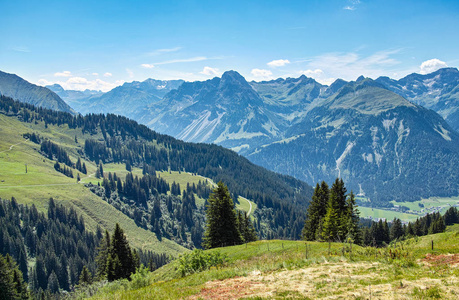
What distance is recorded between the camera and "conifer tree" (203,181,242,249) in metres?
58.3

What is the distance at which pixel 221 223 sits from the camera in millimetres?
58469

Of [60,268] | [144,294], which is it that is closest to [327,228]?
[144,294]

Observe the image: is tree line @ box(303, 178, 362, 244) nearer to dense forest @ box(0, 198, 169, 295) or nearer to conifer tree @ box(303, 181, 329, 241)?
conifer tree @ box(303, 181, 329, 241)

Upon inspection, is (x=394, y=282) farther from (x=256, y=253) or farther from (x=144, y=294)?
(x=256, y=253)

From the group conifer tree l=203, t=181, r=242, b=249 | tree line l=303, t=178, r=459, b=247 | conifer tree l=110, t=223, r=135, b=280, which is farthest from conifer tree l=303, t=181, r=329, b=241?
conifer tree l=110, t=223, r=135, b=280

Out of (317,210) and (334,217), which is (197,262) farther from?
(317,210)

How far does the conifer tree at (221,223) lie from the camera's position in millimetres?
58281

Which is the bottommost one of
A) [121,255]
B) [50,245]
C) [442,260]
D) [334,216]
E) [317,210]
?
[50,245]

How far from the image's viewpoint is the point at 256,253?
36094 millimetres

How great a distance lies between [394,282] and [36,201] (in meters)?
176

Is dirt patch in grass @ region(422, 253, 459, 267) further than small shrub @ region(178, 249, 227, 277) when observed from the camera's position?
No

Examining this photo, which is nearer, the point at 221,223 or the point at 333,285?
the point at 333,285

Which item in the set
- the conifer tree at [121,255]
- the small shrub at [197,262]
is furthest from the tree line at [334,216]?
the conifer tree at [121,255]

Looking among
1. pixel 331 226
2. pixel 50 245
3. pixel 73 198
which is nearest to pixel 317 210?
pixel 331 226
